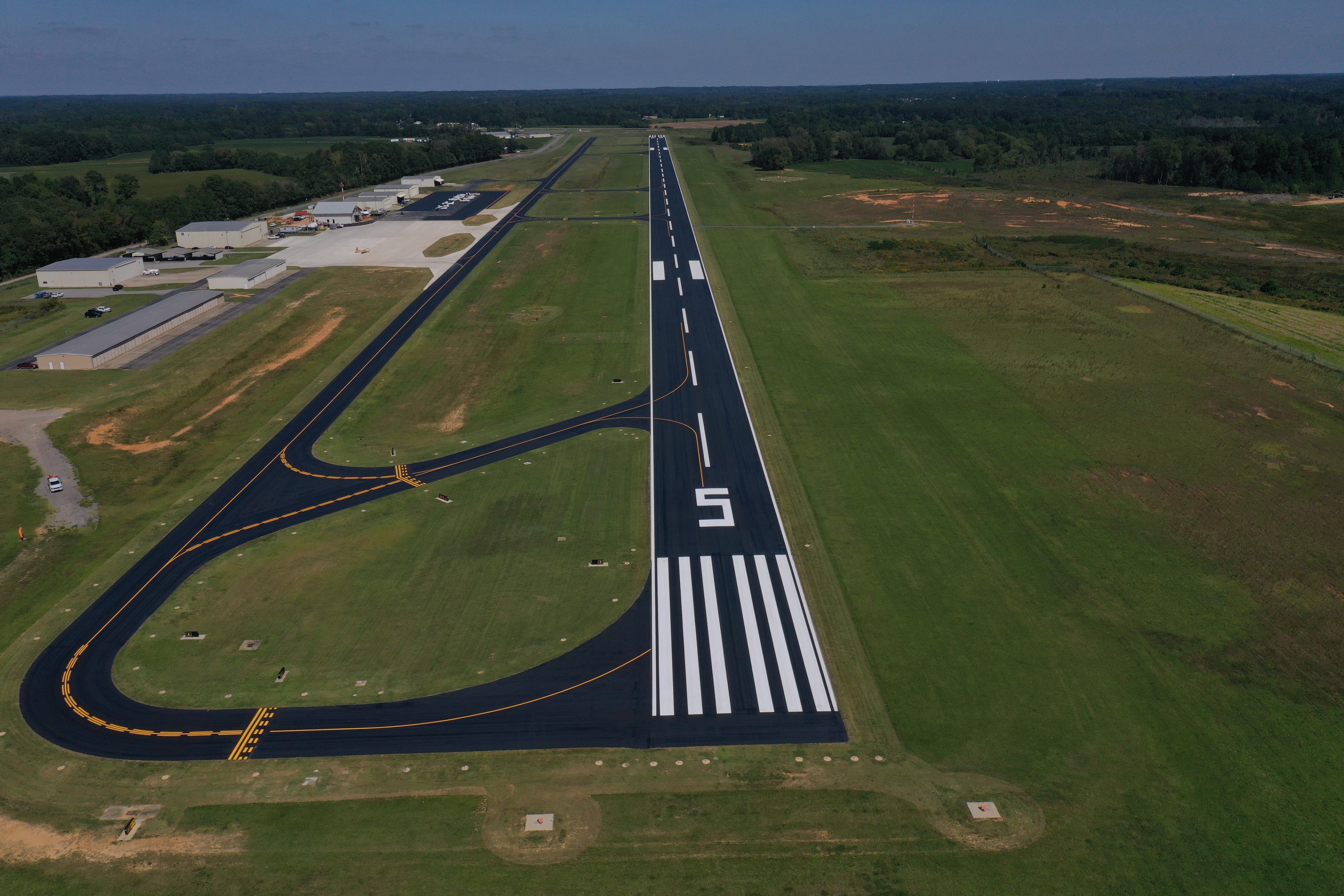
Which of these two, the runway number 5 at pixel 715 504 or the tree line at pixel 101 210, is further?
the tree line at pixel 101 210

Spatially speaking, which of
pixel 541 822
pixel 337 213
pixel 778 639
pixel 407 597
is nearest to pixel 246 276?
pixel 337 213

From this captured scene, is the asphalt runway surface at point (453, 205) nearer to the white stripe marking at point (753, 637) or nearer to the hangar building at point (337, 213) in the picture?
the hangar building at point (337, 213)

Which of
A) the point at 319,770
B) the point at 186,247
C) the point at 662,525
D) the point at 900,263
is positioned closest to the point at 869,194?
the point at 900,263

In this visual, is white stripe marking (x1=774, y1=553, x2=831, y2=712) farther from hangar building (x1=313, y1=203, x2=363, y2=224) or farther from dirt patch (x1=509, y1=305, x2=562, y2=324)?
hangar building (x1=313, y1=203, x2=363, y2=224)

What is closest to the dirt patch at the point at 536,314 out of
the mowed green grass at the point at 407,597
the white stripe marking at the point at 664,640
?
the mowed green grass at the point at 407,597

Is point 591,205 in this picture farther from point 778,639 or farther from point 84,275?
point 778,639

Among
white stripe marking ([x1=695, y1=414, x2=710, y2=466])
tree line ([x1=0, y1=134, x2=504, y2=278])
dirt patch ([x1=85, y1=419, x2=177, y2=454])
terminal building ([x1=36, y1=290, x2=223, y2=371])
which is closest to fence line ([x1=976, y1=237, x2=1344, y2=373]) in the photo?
white stripe marking ([x1=695, y1=414, x2=710, y2=466])

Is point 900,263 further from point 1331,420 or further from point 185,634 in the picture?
point 185,634
